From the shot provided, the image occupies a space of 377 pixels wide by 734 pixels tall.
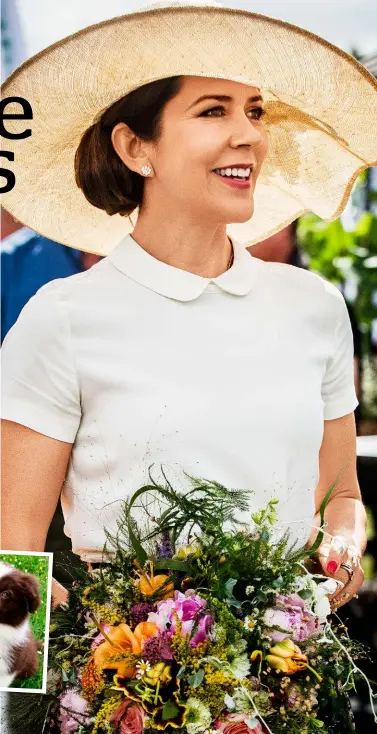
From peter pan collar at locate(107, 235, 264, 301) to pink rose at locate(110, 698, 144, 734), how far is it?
27.6 inches

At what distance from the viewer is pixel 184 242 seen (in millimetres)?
1940

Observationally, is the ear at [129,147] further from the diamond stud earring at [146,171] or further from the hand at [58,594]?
the hand at [58,594]

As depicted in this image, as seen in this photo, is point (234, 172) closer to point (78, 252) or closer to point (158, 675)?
point (158, 675)

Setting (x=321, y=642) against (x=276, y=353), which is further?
(x=276, y=353)

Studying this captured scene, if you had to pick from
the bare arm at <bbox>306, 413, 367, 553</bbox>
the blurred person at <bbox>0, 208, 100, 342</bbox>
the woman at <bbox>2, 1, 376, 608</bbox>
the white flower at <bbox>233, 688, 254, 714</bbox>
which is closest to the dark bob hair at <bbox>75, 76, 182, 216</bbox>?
the woman at <bbox>2, 1, 376, 608</bbox>

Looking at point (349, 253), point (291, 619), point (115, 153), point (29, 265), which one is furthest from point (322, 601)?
point (349, 253)

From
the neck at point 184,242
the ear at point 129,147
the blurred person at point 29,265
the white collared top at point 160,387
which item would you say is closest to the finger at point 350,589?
the white collared top at point 160,387

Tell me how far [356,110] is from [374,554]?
2766 millimetres

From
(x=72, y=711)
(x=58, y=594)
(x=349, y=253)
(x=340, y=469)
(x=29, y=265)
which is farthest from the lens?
(x=349, y=253)

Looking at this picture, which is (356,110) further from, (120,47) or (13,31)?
(13,31)

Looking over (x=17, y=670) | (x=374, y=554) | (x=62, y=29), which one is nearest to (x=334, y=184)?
(x=62, y=29)

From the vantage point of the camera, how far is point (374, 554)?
444 centimetres

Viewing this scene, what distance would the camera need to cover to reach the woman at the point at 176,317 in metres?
1.77

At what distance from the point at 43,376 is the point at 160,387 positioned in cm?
19
